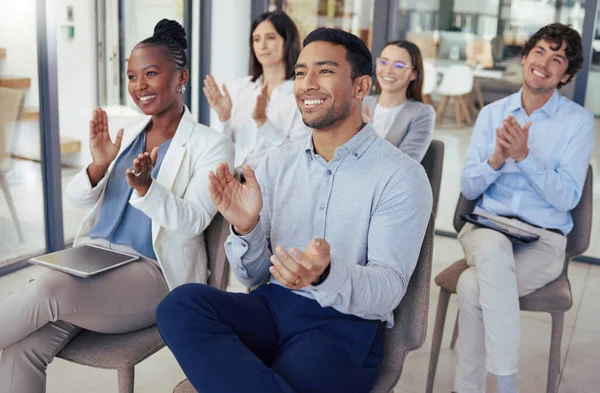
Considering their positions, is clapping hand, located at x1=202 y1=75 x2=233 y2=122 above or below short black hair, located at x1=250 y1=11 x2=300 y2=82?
below

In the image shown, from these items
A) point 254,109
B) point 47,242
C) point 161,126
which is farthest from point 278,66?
point 47,242

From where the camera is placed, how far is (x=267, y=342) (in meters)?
1.64

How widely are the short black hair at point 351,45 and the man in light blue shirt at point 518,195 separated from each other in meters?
0.71

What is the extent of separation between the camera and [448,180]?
4.70 m

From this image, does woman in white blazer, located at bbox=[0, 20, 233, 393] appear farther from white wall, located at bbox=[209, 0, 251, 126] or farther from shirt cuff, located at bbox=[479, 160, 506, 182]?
white wall, located at bbox=[209, 0, 251, 126]

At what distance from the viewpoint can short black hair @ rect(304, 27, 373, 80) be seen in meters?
1.78

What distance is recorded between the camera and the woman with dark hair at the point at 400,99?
3.14 meters

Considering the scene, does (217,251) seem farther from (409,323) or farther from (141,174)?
(409,323)

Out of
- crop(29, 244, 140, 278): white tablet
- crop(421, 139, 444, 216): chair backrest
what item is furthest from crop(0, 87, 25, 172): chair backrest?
crop(421, 139, 444, 216): chair backrest

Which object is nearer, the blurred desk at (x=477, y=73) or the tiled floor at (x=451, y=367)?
the tiled floor at (x=451, y=367)

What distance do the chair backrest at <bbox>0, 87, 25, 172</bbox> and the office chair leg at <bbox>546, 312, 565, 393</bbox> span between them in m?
2.73

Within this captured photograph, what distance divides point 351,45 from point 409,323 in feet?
2.46

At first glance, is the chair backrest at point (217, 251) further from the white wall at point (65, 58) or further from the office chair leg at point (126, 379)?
the white wall at point (65, 58)

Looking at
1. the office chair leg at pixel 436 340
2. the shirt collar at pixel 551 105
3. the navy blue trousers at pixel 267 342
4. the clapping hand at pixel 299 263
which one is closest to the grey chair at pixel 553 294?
the office chair leg at pixel 436 340
